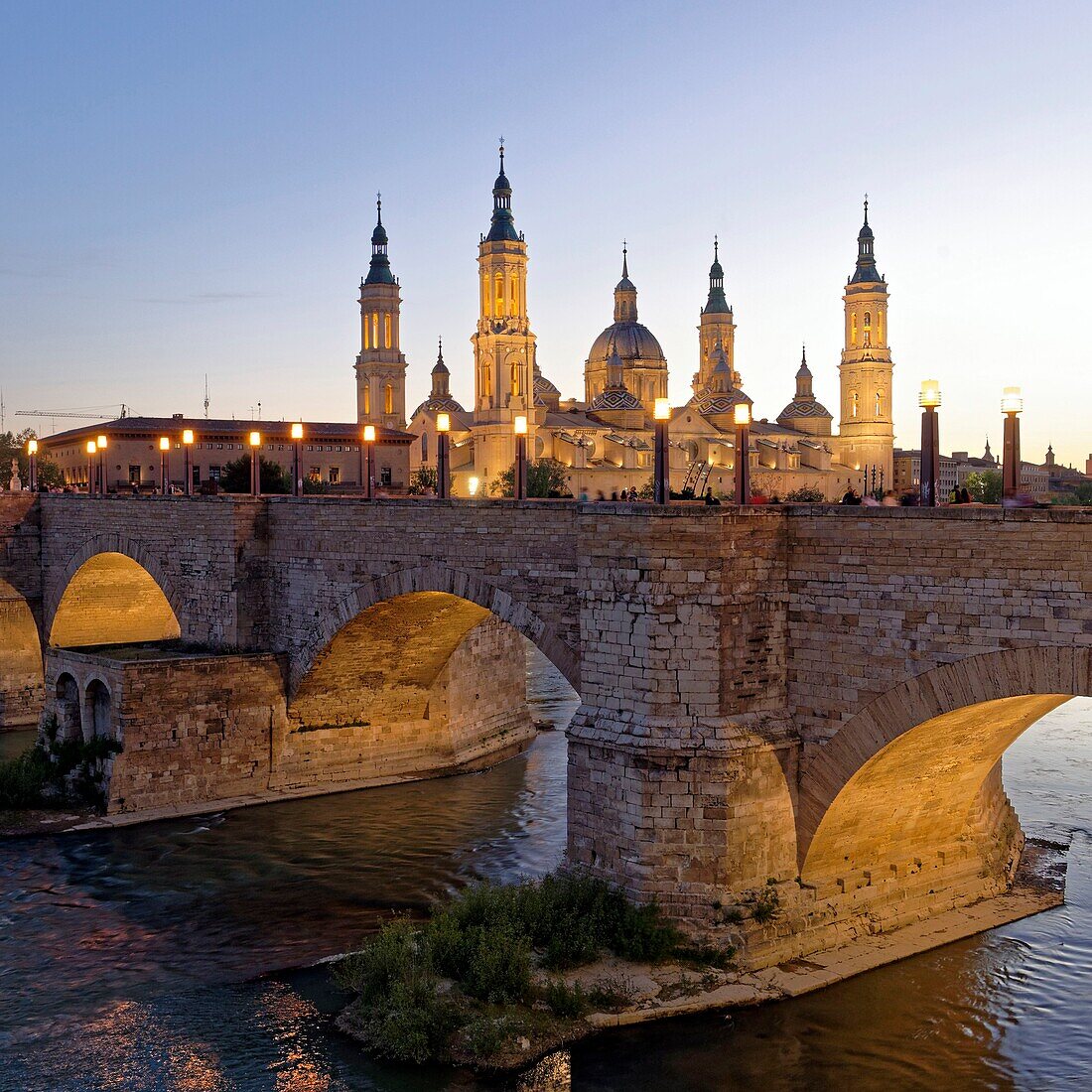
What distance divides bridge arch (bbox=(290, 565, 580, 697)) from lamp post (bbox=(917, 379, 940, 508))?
5.55 m

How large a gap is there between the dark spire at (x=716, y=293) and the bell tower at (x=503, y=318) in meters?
40.7

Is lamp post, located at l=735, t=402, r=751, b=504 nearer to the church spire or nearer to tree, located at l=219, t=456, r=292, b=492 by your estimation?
tree, located at l=219, t=456, r=292, b=492

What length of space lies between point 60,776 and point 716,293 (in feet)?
357

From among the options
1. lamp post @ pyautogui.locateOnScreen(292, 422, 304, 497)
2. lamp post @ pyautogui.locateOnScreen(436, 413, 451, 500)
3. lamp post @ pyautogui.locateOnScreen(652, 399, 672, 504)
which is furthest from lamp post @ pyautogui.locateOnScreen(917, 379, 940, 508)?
lamp post @ pyautogui.locateOnScreen(292, 422, 304, 497)

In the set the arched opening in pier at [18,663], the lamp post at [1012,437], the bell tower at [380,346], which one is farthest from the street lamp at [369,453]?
the bell tower at [380,346]

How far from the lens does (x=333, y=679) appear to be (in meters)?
27.0

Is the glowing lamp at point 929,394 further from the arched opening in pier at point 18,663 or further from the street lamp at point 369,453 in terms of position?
the arched opening in pier at point 18,663

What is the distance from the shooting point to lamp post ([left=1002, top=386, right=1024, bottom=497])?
49.6 feet

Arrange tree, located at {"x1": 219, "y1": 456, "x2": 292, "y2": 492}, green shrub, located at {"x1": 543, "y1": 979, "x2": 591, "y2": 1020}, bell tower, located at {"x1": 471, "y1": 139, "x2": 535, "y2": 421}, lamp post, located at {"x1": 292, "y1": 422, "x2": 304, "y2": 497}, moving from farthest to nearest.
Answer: bell tower, located at {"x1": 471, "y1": 139, "x2": 535, "y2": 421}
tree, located at {"x1": 219, "y1": 456, "x2": 292, "y2": 492}
lamp post, located at {"x1": 292, "y1": 422, "x2": 304, "y2": 497}
green shrub, located at {"x1": 543, "y1": 979, "x2": 591, "y2": 1020}

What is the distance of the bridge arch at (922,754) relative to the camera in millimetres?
14438

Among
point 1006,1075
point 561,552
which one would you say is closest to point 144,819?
point 561,552

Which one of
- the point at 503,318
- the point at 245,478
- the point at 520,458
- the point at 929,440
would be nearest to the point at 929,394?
the point at 929,440

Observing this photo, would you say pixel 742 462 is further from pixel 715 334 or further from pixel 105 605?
pixel 715 334

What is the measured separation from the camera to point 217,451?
7144cm
